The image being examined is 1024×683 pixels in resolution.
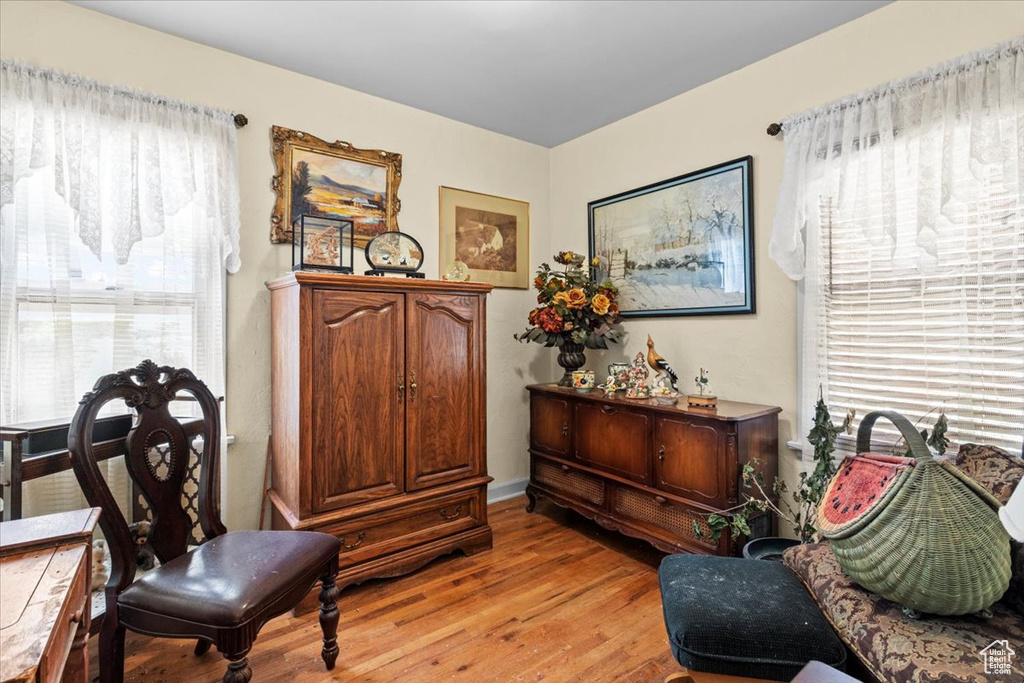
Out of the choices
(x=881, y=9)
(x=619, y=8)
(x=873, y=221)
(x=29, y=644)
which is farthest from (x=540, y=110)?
(x=29, y=644)

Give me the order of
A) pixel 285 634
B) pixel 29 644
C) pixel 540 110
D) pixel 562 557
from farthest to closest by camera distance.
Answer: pixel 540 110 → pixel 562 557 → pixel 285 634 → pixel 29 644

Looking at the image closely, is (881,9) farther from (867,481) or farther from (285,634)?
(285,634)

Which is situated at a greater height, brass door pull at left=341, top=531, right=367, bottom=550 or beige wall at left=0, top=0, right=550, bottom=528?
beige wall at left=0, top=0, right=550, bottom=528

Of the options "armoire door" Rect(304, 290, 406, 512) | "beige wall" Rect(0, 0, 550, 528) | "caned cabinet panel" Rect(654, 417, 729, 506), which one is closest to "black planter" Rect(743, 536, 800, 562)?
"caned cabinet panel" Rect(654, 417, 729, 506)

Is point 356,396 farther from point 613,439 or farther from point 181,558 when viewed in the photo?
point 613,439

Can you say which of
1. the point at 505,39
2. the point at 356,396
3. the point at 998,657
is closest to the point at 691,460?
the point at 998,657

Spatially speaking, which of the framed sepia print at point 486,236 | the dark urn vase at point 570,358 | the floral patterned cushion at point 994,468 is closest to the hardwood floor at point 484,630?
the dark urn vase at point 570,358

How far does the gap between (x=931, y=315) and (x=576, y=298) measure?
5.53 feet

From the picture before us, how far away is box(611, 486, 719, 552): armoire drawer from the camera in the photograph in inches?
91.1

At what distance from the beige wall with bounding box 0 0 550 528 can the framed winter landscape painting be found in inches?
29.1

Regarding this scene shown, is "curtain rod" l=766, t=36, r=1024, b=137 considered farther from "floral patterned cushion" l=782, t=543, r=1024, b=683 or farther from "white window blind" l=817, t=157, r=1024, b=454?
"floral patterned cushion" l=782, t=543, r=1024, b=683

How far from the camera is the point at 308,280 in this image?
2184mm

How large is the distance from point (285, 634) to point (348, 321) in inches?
53.5

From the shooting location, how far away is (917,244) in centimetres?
197
